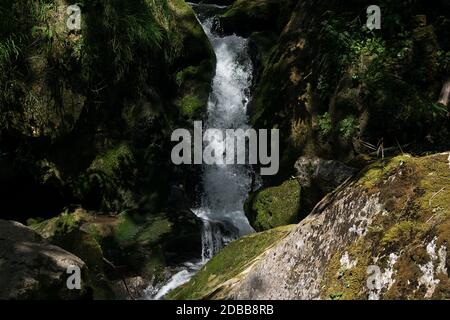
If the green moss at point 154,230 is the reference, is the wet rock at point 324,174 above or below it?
above

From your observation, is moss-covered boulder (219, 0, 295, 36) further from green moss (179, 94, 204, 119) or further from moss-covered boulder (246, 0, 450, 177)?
green moss (179, 94, 204, 119)

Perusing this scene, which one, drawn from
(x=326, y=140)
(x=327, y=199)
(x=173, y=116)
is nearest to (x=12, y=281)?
(x=327, y=199)

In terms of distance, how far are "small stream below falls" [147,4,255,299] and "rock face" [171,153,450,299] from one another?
15.1 ft

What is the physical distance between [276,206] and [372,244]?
5607 millimetres

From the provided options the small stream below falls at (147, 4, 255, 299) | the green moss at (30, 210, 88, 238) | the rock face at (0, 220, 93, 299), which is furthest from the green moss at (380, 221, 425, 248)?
the green moss at (30, 210, 88, 238)

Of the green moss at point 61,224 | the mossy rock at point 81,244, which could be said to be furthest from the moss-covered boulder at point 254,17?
the mossy rock at point 81,244

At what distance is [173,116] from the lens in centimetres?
1062

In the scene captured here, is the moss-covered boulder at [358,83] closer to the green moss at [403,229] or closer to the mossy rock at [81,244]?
the green moss at [403,229]

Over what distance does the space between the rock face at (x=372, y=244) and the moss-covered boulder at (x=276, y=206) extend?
185 inches

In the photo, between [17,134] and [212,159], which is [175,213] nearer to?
[212,159]

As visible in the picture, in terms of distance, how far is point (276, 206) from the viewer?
8336mm

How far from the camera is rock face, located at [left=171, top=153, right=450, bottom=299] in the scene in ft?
8.15

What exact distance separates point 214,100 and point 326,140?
3894 mm

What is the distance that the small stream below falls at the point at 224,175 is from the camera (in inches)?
336
